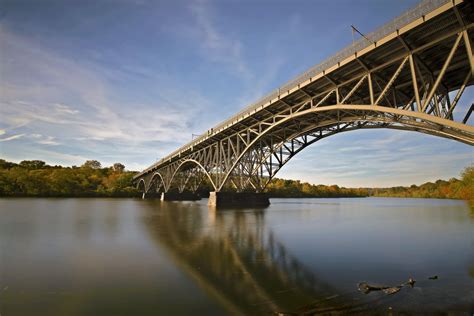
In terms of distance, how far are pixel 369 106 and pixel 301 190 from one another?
116690 millimetres

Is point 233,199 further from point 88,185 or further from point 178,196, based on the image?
point 88,185

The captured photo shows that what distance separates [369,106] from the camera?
17.7 m

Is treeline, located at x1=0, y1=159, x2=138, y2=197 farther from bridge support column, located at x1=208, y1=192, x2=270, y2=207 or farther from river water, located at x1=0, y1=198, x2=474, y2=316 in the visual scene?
river water, located at x1=0, y1=198, x2=474, y2=316

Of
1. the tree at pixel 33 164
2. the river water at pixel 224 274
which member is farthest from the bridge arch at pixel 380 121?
the tree at pixel 33 164

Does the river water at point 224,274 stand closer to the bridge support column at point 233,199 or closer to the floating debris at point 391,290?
the floating debris at point 391,290

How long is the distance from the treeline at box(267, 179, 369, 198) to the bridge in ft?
223

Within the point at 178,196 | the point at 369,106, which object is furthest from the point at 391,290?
the point at 178,196

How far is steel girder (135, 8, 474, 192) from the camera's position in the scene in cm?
1473

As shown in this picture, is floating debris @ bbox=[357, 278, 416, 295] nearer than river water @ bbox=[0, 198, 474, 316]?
No

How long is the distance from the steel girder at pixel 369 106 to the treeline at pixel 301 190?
6571cm

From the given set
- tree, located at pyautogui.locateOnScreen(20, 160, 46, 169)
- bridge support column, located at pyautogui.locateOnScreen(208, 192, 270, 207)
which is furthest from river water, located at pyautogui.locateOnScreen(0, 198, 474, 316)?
tree, located at pyautogui.locateOnScreen(20, 160, 46, 169)

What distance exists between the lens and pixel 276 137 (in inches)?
1549

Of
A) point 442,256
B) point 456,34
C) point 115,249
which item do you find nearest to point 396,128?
point 456,34

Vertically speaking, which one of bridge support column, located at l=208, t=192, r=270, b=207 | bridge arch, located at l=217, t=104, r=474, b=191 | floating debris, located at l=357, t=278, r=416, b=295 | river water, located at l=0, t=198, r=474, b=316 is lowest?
river water, located at l=0, t=198, r=474, b=316
